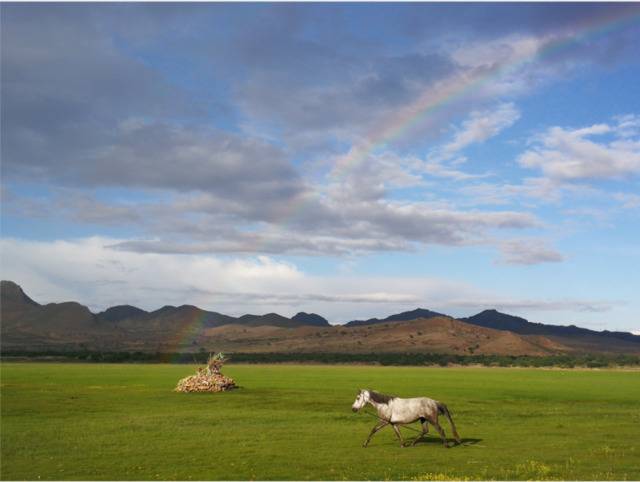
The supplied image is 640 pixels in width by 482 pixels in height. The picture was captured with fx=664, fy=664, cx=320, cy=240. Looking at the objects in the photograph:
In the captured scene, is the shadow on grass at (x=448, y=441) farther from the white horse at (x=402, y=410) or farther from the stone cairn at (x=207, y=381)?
the stone cairn at (x=207, y=381)

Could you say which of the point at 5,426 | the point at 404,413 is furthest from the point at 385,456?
the point at 5,426

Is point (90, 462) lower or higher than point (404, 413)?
lower

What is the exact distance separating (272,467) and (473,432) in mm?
11812

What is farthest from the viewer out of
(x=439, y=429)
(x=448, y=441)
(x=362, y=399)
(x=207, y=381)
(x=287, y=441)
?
(x=207, y=381)

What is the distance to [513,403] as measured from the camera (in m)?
46.9

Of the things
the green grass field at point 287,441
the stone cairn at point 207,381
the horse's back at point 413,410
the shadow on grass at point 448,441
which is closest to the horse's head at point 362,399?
the horse's back at point 413,410

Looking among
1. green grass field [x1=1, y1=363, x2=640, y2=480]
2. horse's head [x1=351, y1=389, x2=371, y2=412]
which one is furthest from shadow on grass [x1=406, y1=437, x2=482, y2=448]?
horse's head [x1=351, y1=389, x2=371, y2=412]

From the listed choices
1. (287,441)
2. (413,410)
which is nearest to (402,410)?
(413,410)

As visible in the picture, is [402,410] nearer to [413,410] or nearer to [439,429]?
[413,410]

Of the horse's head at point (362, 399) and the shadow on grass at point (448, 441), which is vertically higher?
the horse's head at point (362, 399)

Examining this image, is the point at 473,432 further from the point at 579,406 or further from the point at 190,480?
the point at 579,406

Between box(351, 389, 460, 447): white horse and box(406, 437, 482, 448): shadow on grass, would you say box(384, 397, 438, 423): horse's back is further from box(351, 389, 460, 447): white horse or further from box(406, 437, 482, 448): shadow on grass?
box(406, 437, 482, 448): shadow on grass

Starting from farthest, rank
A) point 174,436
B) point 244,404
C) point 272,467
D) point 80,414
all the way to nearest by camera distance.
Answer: point 244,404 < point 80,414 < point 174,436 < point 272,467

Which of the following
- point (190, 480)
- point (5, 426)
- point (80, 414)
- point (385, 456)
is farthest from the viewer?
point (80, 414)
